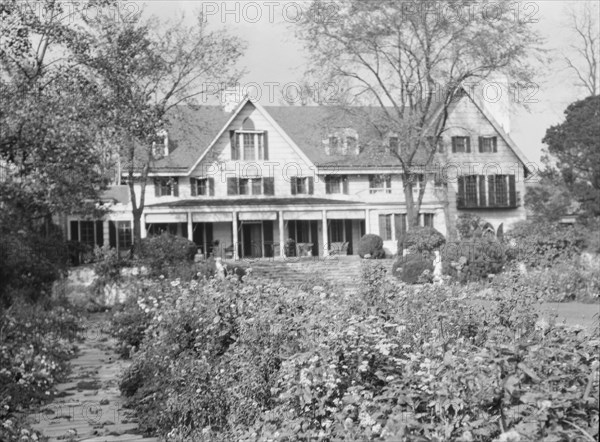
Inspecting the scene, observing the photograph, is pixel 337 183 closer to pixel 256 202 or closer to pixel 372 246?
pixel 256 202

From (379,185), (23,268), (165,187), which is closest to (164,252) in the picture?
(23,268)

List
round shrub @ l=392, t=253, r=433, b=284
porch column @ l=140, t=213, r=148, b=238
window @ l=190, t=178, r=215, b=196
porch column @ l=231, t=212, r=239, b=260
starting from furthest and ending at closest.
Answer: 1. window @ l=190, t=178, r=215, b=196
2. porch column @ l=140, t=213, r=148, b=238
3. porch column @ l=231, t=212, r=239, b=260
4. round shrub @ l=392, t=253, r=433, b=284

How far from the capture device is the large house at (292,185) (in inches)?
1559

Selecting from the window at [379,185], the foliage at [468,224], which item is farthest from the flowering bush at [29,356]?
the foliage at [468,224]

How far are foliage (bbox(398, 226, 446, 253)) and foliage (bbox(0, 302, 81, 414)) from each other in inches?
625

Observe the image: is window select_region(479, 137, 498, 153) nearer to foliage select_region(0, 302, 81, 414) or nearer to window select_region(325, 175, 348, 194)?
window select_region(325, 175, 348, 194)

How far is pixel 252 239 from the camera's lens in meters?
42.0

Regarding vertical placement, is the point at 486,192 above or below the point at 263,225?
above

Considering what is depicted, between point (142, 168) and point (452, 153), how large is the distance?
17.3 metres

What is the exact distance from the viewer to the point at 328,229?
4253 centimetres

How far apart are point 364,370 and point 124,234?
35.7 meters

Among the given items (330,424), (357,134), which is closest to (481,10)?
(357,134)

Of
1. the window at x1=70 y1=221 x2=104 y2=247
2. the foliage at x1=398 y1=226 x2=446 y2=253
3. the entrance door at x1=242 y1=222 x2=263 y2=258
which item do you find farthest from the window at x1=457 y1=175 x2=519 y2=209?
the window at x1=70 y1=221 x2=104 y2=247

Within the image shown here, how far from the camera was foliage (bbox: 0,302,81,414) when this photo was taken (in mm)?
9273
